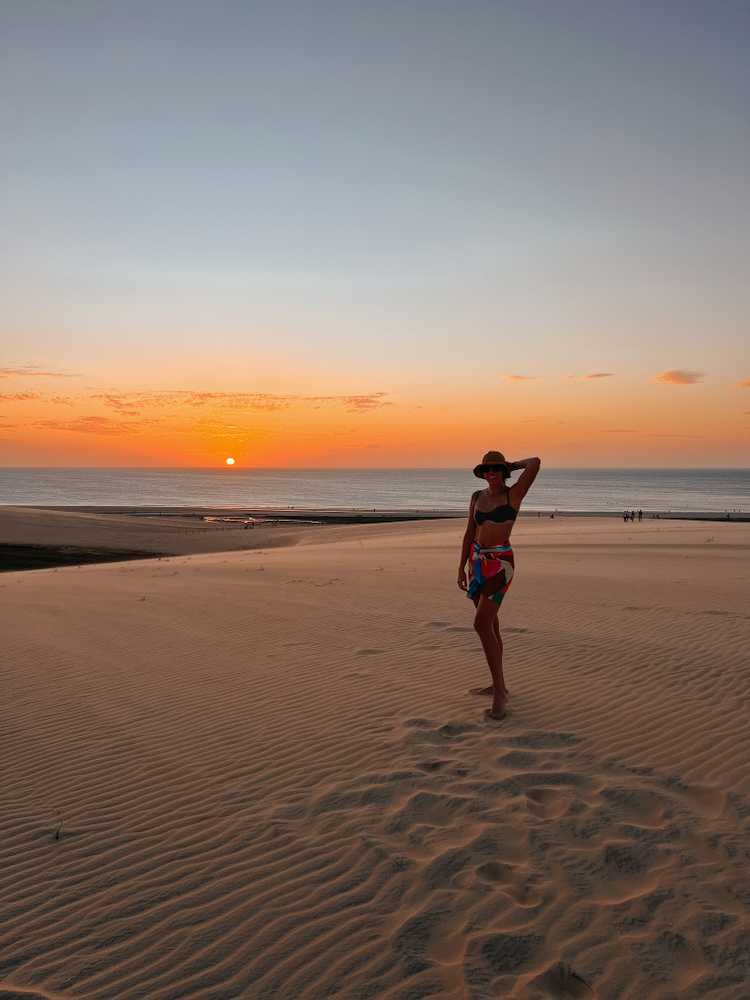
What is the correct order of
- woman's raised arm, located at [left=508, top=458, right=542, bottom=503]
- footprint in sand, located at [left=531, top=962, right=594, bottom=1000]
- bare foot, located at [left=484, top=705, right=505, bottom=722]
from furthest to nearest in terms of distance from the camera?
bare foot, located at [left=484, top=705, right=505, bottom=722]
woman's raised arm, located at [left=508, top=458, right=542, bottom=503]
footprint in sand, located at [left=531, top=962, right=594, bottom=1000]

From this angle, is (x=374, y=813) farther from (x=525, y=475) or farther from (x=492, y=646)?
(x=525, y=475)

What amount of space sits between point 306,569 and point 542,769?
13.9 m

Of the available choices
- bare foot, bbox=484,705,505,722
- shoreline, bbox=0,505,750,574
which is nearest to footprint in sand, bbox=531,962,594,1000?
bare foot, bbox=484,705,505,722

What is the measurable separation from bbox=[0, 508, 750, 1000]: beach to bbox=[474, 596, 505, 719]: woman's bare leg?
Result: 0.22 m

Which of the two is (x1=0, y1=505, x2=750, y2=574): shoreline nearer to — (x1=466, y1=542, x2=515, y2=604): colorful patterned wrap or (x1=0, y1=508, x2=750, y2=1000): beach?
(x1=0, y1=508, x2=750, y2=1000): beach

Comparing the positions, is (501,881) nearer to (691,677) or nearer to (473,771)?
(473,771)

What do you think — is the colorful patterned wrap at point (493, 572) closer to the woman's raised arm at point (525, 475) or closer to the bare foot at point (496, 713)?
the woman's raised arm at point (525, 475)

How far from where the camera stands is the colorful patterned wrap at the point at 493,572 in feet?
21.7

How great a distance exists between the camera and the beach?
3.50m

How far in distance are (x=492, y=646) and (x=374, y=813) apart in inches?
90.2

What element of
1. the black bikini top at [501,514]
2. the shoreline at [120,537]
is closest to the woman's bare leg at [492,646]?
the black bikini top at [501,514]

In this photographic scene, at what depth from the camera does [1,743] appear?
255 inches

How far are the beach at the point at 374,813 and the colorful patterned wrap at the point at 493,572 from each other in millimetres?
1251

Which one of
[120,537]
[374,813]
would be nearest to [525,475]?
[374,813]
